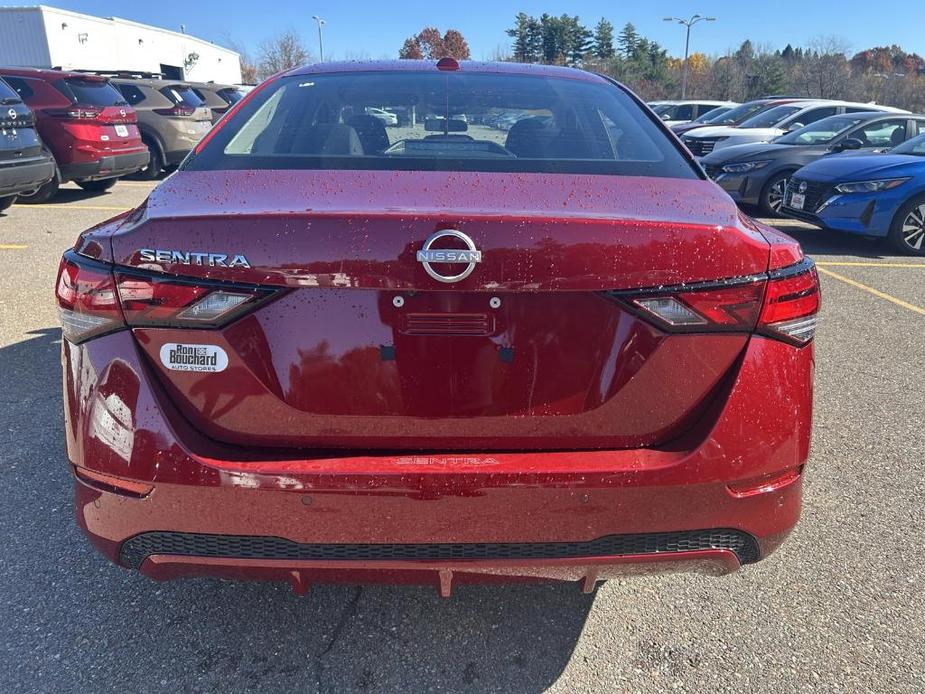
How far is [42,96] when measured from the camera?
966 cm

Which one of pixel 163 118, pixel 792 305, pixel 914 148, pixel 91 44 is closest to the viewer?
pixel 792 305

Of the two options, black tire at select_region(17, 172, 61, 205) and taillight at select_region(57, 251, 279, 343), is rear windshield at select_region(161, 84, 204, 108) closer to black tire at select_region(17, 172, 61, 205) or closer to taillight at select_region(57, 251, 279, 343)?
black tire at select_region(17, 172, 61, 205)

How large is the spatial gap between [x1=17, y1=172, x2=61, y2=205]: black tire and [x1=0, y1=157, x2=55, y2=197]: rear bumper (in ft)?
3.90

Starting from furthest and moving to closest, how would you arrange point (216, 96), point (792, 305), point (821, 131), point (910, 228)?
point (216, 96)
point (821, 131)
point (910, 228)
point (792, 305)

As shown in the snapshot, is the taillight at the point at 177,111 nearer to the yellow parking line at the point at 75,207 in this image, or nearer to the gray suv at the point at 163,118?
the gray suv at the point at 163,118

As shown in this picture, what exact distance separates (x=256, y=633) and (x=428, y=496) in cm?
94

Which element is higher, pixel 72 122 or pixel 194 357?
pixel 72 122

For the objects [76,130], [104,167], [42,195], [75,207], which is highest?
[76,130]

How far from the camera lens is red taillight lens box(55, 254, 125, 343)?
5.41 ft

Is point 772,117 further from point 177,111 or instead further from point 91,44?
point 91,44

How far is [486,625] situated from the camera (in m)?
2.25

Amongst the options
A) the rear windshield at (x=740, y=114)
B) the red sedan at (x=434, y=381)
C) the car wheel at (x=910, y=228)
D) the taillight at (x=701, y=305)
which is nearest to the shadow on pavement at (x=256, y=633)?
the red sedan at (x=434, y=381)

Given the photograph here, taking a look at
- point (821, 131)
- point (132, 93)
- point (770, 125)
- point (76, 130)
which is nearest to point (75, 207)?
point (76, 130)

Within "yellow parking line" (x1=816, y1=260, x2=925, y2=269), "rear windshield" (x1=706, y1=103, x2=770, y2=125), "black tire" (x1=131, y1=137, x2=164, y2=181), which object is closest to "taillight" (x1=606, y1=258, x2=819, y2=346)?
"yellow parking line" (x1=816, y1=260, x2=925, y2=269)
